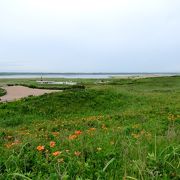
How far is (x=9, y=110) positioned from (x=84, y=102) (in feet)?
16.0

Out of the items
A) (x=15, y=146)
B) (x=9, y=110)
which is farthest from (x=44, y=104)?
(x=15, y=146)

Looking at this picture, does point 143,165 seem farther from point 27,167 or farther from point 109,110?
point 109,110

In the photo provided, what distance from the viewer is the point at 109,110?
1711 centimetres

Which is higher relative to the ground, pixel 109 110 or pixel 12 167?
pixel 12 167

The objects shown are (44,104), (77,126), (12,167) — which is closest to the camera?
(12,167)

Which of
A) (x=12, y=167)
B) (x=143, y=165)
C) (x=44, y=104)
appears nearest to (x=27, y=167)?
(x=12, y=167)

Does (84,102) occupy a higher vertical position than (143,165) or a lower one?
lower

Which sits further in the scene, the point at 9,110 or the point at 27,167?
the point at 9,110

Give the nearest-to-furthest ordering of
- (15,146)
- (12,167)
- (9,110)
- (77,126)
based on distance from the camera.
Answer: (12,167) < (15,146) < (77,126) < (9,110)

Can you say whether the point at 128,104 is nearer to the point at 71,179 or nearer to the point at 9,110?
the point at 9,110

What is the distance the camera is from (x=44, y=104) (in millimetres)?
18203

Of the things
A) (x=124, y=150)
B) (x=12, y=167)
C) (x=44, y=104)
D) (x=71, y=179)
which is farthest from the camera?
(x=44, y=104)

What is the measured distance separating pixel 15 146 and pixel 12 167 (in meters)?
1.23

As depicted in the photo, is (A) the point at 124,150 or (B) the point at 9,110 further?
(B) the point at 9,110
